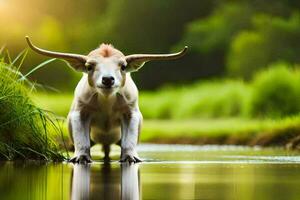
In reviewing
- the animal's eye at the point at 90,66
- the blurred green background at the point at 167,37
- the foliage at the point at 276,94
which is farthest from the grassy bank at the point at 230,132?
the blurred green background at the point at 167,37

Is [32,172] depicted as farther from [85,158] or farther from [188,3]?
[188,3]

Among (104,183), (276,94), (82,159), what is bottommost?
(104,183)

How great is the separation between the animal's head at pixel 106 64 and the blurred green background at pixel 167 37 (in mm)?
18856

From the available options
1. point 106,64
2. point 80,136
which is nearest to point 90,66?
point 106,64

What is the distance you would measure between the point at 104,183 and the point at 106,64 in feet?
10.0

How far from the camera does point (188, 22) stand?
40094mm

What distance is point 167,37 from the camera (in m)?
39.3

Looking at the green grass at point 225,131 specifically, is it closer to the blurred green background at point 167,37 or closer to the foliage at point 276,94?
the foliage at point 276,94

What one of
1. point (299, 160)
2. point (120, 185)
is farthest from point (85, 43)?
point (120, 185)

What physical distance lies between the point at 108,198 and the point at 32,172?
2669 mm

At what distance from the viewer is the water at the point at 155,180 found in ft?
→ 22.0

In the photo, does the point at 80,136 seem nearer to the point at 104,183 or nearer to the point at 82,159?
the point at 82,159

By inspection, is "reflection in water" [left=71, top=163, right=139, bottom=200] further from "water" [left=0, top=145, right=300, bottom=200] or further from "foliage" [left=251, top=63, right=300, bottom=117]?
"foliage" [left=251, top=63, right=300, bottom=117]

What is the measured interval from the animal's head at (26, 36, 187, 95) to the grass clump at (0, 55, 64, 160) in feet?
1.54
